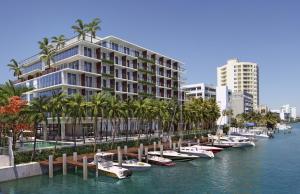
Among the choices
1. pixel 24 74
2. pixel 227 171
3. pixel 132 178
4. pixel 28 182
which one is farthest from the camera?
pixel 24 74

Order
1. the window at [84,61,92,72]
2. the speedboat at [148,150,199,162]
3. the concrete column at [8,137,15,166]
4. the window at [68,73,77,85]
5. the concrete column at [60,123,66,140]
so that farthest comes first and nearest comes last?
the window at [84,61,92,72], the window at [68,73,77,85], the concrete column at [60,123,66,140], the speedboat at [148,150,199,162], the concrete column at [8,137,15,166]

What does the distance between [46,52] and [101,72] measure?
18.6 m

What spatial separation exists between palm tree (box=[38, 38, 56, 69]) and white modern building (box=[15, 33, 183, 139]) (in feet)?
4.25

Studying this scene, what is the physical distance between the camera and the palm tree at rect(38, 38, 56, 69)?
95656mm

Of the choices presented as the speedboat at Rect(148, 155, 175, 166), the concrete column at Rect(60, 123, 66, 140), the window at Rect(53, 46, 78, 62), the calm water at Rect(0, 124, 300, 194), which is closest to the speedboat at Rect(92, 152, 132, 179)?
the calm water at Rect(0, 124, 300, 194)

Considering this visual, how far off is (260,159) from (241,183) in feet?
90.7

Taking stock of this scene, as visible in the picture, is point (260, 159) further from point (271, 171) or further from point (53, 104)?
point (53, 104)

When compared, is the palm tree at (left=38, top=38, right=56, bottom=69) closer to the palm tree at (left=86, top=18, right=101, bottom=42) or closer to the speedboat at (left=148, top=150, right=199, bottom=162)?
the palm tree at (left=86, top=18, right=101, bottom=42)

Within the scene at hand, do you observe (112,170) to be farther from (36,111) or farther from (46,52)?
(46,52)

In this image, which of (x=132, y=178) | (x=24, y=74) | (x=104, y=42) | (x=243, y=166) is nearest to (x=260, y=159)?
(x=243, y=166)

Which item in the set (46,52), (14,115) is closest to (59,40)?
(46,52)

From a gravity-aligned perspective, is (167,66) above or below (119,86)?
above

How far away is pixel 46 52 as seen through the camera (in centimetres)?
9700

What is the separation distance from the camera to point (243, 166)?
64.7m
